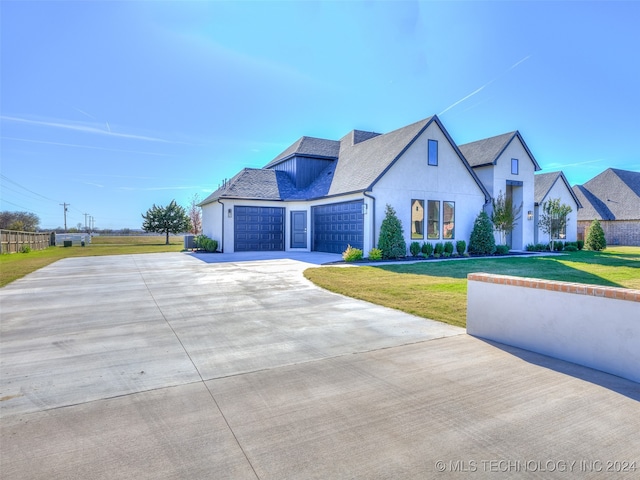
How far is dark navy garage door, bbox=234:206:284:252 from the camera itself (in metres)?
21.2

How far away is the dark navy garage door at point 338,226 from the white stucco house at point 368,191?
5 centimetres

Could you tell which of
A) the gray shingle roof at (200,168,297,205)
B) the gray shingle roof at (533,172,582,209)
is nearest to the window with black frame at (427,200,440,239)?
the gray shingle roof at (200,168,297,205)

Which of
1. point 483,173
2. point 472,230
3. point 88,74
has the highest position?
point 88,74

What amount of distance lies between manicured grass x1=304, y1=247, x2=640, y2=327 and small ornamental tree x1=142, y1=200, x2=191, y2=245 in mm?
35315

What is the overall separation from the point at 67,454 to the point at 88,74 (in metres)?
18.4

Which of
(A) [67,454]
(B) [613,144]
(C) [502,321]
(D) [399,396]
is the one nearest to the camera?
(A) [67,454]

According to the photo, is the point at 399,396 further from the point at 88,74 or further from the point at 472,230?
the point at 88,74

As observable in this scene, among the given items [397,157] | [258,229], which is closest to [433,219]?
[397,157]

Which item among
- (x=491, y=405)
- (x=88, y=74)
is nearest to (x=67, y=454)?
(x=491, y=405)

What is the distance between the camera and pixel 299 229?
2173 cm

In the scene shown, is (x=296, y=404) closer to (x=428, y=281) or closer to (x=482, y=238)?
(x=428, y=281)

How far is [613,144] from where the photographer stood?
92.1ft

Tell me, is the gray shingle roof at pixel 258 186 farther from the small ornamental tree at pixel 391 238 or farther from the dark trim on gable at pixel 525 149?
the dark trim on gable at pixel 525 149

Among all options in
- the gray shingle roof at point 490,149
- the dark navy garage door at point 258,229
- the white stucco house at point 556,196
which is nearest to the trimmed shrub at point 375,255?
the dark navy garage door at point 258,229
